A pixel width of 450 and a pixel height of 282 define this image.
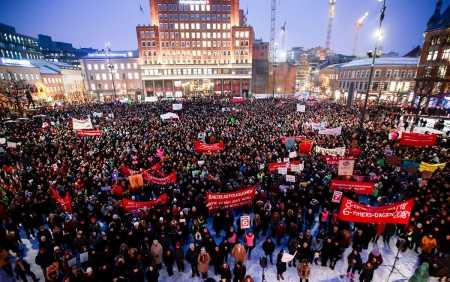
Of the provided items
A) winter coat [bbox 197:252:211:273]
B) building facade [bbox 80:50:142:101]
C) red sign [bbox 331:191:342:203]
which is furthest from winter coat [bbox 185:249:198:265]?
building facade [bbox 80:50:142:101]

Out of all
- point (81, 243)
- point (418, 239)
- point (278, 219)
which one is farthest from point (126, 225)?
point (418, 239)

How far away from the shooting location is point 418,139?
47.4ft

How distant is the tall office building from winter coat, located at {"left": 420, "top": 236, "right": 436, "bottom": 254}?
53824mm

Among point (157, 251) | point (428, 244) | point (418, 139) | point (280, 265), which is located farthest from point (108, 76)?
point (428, 244)

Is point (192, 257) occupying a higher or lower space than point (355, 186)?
lower

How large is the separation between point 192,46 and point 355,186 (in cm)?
5976

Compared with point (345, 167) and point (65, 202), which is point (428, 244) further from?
point (65, 202)

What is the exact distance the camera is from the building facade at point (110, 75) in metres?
62.0

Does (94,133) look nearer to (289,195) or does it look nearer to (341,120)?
(289,195)

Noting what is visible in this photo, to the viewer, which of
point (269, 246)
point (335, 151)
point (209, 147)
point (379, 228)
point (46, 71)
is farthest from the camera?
point (46, 71)

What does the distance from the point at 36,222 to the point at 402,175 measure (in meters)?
16.1

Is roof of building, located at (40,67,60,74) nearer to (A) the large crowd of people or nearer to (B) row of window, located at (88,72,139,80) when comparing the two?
(B) row of window, located at (88,72,139,80)

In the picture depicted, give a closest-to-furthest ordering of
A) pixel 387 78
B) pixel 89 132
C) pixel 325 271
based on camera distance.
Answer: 1. pixel 325 271
2. pixel 89 132
3. pixel 387 78

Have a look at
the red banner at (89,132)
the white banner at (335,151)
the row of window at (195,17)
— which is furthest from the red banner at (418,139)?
the row of window at (195,17)
